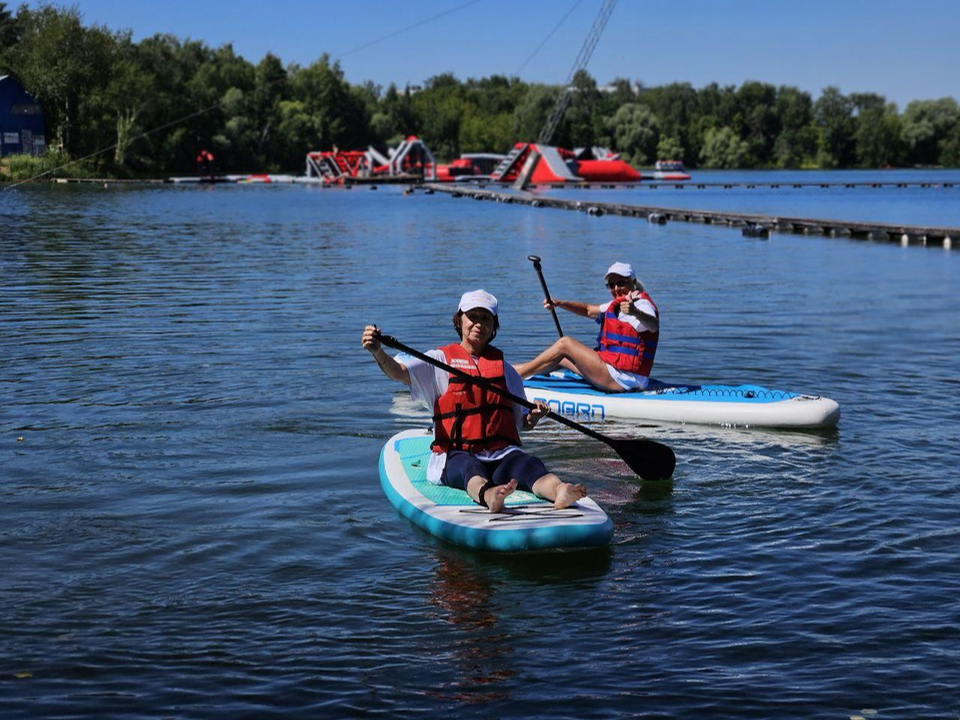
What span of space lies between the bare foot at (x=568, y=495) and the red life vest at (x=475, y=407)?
0.69 metres

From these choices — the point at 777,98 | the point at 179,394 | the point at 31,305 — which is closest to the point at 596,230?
the point at 31,305

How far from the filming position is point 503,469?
27.2 ft

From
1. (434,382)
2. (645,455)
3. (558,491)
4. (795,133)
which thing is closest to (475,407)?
(434,382)

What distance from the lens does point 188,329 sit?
1820cm

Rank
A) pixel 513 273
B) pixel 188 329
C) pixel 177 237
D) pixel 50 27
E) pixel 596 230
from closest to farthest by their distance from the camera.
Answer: pixel 188 329 → pixel 513 273 → pixel 177 237 → pixel 596 230 → pixel 50 27

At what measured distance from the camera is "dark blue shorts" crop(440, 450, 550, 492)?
8.21m

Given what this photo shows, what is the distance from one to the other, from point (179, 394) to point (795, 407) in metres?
6.60

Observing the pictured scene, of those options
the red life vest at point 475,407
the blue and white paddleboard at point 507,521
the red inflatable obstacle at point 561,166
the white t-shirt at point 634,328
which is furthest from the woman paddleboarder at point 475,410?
the red inflatable obstacle at point 561,166

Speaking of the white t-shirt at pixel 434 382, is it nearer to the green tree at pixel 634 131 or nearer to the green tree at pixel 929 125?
the green tree at pixel 634 131

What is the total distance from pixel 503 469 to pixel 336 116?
431 feet

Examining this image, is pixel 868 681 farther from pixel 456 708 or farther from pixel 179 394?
pixel 179 394

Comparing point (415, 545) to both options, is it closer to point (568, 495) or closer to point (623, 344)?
point (568, 495)

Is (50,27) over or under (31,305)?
over

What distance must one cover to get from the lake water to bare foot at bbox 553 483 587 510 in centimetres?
36
